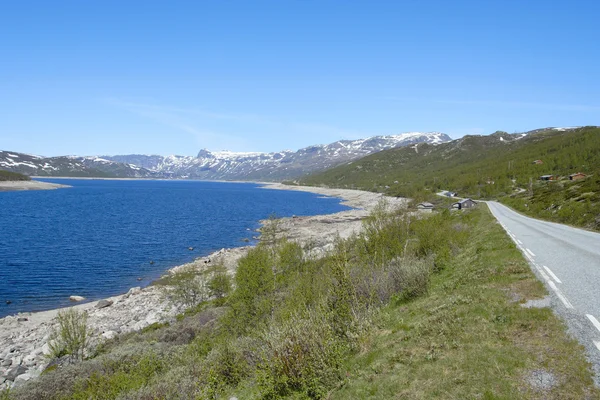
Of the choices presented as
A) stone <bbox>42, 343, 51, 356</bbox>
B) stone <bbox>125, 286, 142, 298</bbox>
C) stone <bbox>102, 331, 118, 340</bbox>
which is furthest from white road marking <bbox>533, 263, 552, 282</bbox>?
stone <bbox>125, 286, 142, 298</bbox>

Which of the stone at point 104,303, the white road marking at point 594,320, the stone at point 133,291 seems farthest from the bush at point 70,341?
the white road marking at point 594,320

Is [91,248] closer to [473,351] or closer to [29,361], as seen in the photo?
[29,361]

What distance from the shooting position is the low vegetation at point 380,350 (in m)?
9.30

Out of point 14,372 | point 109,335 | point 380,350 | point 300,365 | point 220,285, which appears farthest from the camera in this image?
point 220,285

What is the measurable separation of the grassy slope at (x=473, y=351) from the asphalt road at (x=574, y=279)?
418mm

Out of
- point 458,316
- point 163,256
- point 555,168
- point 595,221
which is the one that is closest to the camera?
point 458,316

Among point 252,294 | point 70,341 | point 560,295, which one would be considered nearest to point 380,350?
point 560,295

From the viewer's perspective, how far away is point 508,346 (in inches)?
403

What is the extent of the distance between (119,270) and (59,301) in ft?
46.0

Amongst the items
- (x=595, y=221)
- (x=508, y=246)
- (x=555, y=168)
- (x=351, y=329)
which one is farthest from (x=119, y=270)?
(x=555, y=168)

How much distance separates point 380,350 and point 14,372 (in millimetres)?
28144

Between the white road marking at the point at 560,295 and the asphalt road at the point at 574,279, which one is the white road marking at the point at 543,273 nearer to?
the asphalt road at the point at 574,279

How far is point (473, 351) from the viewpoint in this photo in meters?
10.5

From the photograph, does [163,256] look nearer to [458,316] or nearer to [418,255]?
[418,255]
